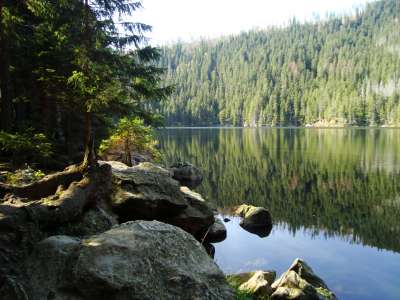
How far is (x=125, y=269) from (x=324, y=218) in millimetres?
22579

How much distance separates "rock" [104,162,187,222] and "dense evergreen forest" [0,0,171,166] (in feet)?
6.84

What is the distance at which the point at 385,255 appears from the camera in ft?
64.6

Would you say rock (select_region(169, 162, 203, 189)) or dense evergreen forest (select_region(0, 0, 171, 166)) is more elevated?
dense evergreen forest (select_region(0, 0, 171, 166))

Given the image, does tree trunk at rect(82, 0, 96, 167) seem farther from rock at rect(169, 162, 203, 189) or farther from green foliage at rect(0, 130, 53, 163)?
rock at rect(169, 162, 203, 189)

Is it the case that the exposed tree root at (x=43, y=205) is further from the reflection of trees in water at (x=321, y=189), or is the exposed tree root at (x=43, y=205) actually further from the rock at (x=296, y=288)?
the reflection of trees in water at (x=321, y=189)

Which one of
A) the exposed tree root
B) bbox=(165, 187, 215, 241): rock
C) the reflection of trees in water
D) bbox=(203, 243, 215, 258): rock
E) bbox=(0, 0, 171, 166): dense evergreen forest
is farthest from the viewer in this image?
the reflection of trees in water

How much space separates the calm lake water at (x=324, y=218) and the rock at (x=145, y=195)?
423 cm

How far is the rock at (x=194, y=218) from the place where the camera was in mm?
16781

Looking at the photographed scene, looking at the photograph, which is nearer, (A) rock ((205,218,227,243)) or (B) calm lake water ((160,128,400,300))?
(B) calm lake water ((160,128,400,300))

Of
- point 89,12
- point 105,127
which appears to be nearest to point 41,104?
point 105,127

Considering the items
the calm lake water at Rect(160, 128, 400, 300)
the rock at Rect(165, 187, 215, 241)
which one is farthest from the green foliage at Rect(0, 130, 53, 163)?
the calm lake water at Rect(160, 128, 400, 300)

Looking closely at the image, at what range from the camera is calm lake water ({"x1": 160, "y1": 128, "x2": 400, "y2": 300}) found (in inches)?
702

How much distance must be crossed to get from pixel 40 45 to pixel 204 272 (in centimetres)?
1489

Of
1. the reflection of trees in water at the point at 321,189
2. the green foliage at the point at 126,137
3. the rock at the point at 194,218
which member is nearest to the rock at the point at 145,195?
the rock at the point at 194,218
